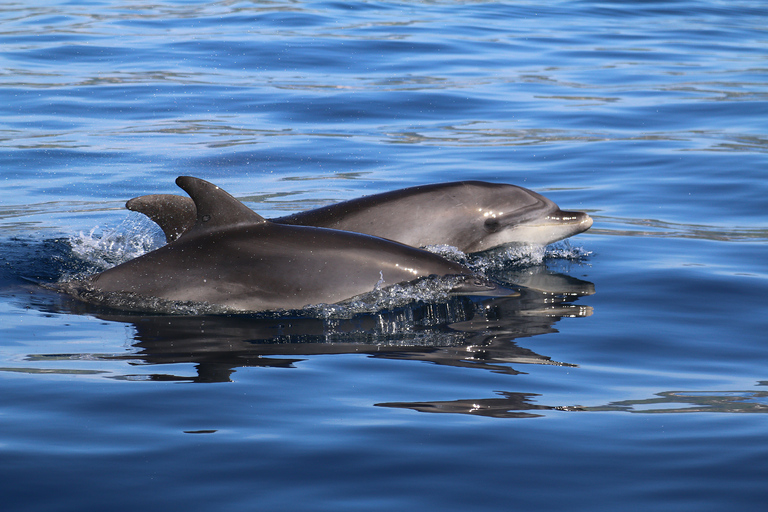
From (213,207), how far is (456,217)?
2.95m

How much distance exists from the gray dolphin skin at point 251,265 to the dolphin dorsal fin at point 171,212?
29.4 inches

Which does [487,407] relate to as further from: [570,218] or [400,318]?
[570,218]

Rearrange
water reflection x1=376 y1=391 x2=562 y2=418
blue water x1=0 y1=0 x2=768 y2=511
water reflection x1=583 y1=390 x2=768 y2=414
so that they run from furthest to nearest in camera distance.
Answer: water reflection x1=583 y1=390 x2=768 y2=414
water reflection x1=376 y1=391 x2=562 y2=418
blue water x1=0 y1=0 x2=768 y2=511

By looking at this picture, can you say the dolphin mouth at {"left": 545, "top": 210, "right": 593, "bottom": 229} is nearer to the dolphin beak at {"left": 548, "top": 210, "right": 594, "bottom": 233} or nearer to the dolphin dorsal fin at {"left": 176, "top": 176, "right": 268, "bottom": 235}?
the dolphin beak at {"left": 548, "top": 210, "right": 594, "bottom": 233}

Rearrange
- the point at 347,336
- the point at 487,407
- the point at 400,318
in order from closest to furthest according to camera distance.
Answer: the point at 487,407, the point at 347,336, the point at 400,318

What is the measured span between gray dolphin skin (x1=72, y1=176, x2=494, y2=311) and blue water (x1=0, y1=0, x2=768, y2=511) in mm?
329

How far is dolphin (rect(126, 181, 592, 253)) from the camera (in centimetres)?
948

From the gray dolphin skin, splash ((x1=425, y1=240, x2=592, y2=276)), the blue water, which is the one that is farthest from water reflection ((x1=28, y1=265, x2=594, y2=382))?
splash ((x1=425, y1=240, x2=592, y2=276))

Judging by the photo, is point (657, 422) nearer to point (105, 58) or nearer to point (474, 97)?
point (474, 97)

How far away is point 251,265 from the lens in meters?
7.65

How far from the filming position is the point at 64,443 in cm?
502

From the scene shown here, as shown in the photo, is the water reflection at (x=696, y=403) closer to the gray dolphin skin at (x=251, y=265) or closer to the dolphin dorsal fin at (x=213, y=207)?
the gray dolphin skin at (x=251, y=265)

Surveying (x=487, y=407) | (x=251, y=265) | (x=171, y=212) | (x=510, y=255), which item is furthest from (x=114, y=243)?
(x=487, y=407)

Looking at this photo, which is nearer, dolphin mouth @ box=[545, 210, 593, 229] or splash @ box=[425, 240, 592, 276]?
splash @ box=[425, 240, 592, 276]
